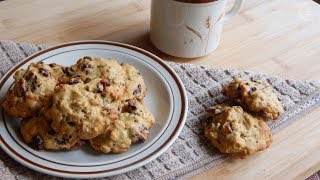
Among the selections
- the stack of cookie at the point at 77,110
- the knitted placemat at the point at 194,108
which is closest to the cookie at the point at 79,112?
the stack of cookie at the point at 77,110

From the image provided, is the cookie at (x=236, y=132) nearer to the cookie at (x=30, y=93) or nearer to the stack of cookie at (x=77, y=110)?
the stack of cookie at (x=77, y=110)

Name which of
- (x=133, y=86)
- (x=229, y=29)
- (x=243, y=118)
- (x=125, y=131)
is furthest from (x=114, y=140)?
(x=229, y=29)

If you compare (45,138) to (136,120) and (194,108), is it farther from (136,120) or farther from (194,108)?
(194,108)

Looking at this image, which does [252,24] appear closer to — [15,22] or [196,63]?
[196,63]

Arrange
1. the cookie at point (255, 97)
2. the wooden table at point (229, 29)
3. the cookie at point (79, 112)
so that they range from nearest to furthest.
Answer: the cookie at point (79, 112), the cookie at point (255, 97), the wooden table at point (229, 29)

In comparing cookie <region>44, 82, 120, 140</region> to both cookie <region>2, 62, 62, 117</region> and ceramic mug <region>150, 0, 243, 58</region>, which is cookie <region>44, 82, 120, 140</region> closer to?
cookie <region>2, 62, 62, 117</region>

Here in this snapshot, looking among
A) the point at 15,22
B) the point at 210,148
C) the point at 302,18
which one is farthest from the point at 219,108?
the point at 15,22
